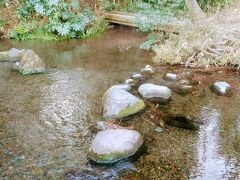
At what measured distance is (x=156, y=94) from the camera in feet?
19.4

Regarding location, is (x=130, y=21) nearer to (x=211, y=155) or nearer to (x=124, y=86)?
(x=124, y=86)

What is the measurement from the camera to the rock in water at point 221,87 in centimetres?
620

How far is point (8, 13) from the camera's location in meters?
10.7

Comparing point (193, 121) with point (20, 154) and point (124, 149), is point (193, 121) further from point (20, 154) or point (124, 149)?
Result: point (20, 154)

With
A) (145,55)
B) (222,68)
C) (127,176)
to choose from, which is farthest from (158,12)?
(127,176)

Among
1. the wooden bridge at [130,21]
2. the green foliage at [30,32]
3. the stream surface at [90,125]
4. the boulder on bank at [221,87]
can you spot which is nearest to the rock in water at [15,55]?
the stream surface at [90,125]

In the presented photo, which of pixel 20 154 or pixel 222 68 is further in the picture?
pixel 222 68

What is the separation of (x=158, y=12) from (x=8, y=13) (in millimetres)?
4870

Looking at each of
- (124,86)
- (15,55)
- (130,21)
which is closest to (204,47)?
(124,86)

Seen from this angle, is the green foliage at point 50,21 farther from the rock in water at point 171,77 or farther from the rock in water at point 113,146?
the rock in water at point 113,146

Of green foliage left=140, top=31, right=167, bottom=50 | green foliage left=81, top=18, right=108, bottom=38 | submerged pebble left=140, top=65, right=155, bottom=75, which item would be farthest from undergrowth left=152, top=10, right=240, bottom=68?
green foliage left=81, top=18, right=108, bottom=38

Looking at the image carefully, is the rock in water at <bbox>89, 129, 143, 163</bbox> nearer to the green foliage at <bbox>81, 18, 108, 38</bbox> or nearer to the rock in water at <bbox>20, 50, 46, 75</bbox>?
the rock in water at <bbox>20, 50, 46, 75</bbox>

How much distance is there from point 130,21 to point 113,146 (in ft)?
22.5

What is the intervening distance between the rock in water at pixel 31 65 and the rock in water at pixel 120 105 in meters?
2.43
